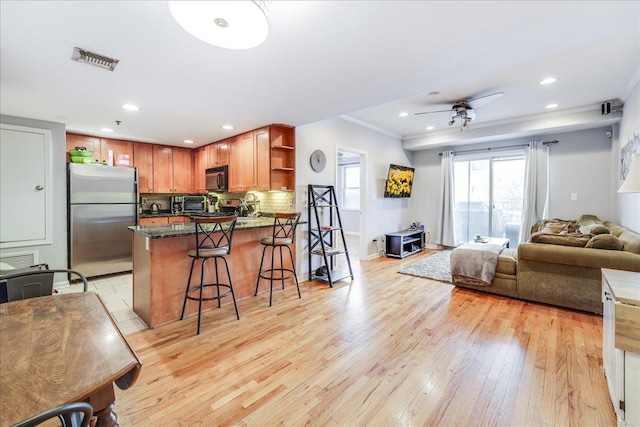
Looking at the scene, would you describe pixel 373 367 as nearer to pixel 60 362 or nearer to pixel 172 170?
pixel 60 362

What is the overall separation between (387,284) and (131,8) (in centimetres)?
385

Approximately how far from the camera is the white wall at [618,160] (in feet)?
10.7

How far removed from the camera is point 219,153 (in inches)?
203

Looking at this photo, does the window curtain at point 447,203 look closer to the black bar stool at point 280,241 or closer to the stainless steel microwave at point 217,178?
the black bar stool at point 280,241

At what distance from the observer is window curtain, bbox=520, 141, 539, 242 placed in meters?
5.32

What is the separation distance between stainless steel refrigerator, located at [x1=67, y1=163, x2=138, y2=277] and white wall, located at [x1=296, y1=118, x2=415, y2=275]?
2.96 metres

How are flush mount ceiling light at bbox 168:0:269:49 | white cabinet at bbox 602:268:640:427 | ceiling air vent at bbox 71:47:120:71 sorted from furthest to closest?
ceiling air vent at bbox 71:47:120:71 → white cabinet at bbox 602:268:640:427 → flush mount ceiling light at bbox 168:0:269:49

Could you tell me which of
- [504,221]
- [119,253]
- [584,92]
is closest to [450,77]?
[584,92]

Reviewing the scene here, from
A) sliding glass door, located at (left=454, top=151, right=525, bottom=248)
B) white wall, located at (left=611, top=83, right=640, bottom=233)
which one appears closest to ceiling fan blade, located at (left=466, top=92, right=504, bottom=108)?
white wall, located at (left=611, top=83, right=640, bottom=233)

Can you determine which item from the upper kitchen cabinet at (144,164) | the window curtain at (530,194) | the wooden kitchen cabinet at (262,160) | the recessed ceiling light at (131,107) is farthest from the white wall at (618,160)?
the upper kitchen cabinet at (144,164)

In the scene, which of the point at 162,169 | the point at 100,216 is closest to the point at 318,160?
the point at 162,169

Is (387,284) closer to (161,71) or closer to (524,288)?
(524,288)

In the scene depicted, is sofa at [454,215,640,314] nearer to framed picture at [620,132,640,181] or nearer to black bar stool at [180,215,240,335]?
framed picture at [620,132,640,181]

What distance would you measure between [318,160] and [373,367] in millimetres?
3059
